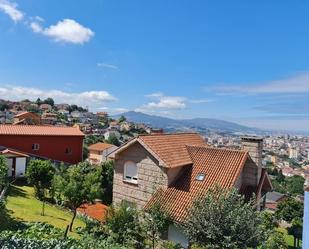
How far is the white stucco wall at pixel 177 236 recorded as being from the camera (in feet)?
60.0

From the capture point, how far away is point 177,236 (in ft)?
61.0

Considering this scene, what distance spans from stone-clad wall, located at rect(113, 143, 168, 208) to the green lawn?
3.72 m

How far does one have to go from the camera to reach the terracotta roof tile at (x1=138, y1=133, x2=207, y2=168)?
69.9 feet

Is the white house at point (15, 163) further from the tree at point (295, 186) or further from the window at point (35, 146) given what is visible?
the tree at point (295, 186)

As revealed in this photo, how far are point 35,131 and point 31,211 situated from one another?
2117 centimetres

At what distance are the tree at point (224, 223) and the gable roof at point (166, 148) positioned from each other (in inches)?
259

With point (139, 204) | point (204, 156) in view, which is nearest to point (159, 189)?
point (139, 204)

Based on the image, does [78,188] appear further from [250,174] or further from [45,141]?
[45,141]

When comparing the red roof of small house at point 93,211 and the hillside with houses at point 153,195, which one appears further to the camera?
the red roof of small house at point 93,211

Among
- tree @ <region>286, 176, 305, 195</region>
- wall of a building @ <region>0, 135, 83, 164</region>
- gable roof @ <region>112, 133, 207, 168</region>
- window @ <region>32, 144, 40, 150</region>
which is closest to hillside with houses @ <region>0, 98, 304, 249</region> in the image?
gable roof @ <region>112, 133, 207, 168</region>

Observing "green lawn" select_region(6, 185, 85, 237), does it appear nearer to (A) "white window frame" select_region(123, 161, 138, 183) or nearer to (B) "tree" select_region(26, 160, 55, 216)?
(B) "tree" select_region(26, 160, 55, 216)

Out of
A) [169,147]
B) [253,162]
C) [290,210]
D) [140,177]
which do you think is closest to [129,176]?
[140,177]

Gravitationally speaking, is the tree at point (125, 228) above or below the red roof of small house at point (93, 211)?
above

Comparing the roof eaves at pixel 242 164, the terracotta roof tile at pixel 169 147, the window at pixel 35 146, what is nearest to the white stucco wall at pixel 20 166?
the window at pixel 35 146
